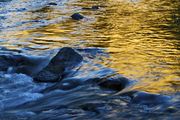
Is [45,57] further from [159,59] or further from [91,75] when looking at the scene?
[159,59]

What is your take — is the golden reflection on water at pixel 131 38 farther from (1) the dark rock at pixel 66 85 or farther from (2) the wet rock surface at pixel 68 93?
(1) the dark rock at pixel 66 85

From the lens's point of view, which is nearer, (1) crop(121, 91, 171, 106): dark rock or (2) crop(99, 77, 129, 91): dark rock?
(1) crop(121, 91, 171, 106): dark rock

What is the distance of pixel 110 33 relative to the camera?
17.3 meters

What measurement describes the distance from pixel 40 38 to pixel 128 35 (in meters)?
3.52

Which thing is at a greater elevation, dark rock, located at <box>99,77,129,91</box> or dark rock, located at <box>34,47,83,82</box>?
dark rock, located at <box>34,47,83,82</box>

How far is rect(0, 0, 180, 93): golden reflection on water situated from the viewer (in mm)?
10318

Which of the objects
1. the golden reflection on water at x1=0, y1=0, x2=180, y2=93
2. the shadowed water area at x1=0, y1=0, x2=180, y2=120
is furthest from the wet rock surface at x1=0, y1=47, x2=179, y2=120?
the golden reflection on water at x1=0, y1=0, x2=180, y2=93

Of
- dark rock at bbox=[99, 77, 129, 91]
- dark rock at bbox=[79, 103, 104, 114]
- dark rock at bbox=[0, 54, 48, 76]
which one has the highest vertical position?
dark rock at bbox=[0, 54, 48, 76]

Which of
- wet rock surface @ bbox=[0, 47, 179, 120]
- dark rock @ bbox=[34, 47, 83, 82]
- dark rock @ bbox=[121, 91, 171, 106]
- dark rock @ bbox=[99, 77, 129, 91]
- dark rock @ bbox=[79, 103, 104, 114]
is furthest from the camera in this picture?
dark rock @ bbox=[34, 47, 83, 82]

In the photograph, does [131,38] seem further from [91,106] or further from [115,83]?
[91,106]

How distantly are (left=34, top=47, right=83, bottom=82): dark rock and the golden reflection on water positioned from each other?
3.52 feet

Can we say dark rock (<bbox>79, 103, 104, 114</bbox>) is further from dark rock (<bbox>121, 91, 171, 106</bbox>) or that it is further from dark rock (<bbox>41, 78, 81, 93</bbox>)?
dark rock (<bbox>41, 78, 81, 93</bbox>)

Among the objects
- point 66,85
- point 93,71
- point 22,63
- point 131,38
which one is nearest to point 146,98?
point 66,85

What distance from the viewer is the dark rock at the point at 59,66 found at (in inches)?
404
